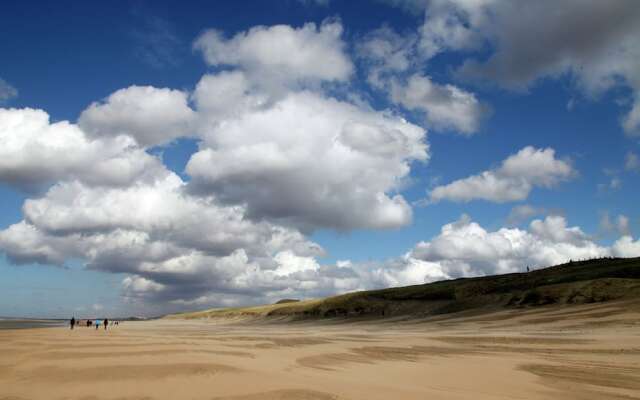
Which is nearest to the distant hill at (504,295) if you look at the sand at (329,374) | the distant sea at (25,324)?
the sand at (329,374)

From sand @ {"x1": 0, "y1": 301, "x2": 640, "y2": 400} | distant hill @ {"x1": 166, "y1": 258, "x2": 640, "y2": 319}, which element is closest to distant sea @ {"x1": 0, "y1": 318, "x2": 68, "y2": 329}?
distant hill @ {"x1": 166, "y1": 258, "x2": 640, "y2": 319}

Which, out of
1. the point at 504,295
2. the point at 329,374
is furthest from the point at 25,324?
the point at 329,374

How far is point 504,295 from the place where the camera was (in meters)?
66.8

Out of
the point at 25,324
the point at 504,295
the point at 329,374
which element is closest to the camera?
the point at 329,374

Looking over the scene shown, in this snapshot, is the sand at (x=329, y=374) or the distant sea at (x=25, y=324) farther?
the distant sea at (x=25, y=324)

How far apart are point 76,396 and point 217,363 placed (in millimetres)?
4443

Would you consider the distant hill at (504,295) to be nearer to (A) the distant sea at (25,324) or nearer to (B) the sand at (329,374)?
(B) the sand at (329,374)

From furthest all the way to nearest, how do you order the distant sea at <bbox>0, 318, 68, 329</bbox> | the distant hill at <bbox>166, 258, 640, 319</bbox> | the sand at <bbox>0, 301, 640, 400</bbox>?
the distant sea at <bbox>0, 318, 68, 329</bbox>
the distant hill at <bbox>166, 258, 640, 319</bbox>
the sand at <bbox>0, 301, 640, 400</bbox>

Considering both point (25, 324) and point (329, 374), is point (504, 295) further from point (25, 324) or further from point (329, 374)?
point (25, 324)

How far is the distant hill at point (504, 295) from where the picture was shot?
55.3 m

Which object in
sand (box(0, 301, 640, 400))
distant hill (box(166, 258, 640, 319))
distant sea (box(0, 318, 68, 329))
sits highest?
distant hill (box(166, 258, 640, 319))

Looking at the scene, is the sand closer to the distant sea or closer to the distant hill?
the distant hill

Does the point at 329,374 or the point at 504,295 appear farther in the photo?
the point at 504,295

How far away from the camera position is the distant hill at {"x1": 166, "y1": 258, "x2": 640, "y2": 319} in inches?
2176
